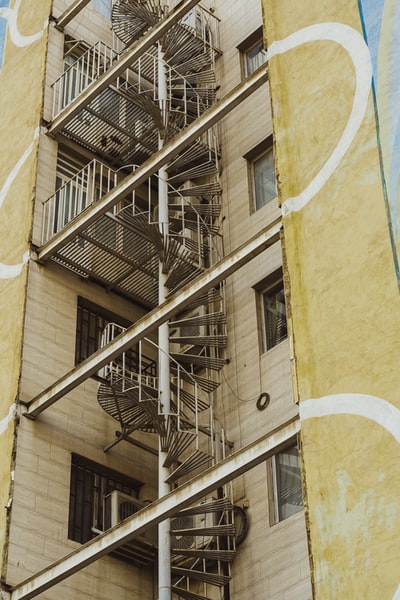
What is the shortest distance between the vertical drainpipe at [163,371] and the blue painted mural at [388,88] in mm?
7236

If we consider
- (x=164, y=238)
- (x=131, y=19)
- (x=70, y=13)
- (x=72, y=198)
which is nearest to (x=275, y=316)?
(x=164, y=238)

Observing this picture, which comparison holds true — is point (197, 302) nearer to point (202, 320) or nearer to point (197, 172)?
point (202, 320)

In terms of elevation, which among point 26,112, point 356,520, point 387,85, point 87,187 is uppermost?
point 26,112

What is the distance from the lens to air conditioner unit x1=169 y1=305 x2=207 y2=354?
2955cm

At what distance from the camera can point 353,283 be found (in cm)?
2230

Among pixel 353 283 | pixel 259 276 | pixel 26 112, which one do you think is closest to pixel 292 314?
pixel 353 283

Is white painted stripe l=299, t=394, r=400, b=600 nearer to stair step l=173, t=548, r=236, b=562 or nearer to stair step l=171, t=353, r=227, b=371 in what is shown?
stair step l=173, t=548, r=236, b=562

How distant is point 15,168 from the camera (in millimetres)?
32594

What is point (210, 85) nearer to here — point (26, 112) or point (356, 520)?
point (26, 112)

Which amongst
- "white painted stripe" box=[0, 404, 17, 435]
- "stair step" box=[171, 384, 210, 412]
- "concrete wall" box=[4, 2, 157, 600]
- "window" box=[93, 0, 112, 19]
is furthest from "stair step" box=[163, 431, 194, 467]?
"window" box=[93, 0, 112, 19]

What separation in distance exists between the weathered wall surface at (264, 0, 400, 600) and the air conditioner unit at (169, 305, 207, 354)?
222 inches

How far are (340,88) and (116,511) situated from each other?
9.96 m

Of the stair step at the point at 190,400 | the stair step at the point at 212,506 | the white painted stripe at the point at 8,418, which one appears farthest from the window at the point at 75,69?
the stair step at the point at 212,506

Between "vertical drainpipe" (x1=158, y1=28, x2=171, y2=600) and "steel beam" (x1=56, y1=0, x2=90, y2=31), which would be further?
"steel beam" (x1=56, y1=0, x2=90, y2=31)
